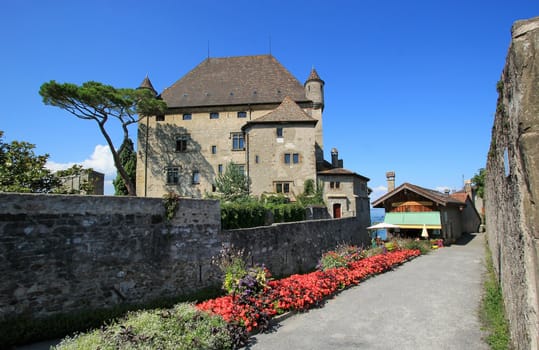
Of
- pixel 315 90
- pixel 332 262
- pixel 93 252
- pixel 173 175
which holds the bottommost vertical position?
pixel 332 262

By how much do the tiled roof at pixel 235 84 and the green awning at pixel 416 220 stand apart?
1653 centimetres

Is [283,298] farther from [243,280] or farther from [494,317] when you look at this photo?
[494,317]

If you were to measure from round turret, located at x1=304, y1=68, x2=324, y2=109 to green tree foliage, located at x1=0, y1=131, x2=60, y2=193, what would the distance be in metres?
26.9

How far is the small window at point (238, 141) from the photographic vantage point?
35.1 m

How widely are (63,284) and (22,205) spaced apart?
2.22 m

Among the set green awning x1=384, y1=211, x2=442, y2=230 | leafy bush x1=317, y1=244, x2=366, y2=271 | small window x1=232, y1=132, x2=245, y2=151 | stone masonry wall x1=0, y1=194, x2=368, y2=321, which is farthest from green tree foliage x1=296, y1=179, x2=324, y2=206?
stone masonry wall x1=0, y1=194, x2=368, y2=321

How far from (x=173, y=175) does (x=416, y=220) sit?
24.8 meters

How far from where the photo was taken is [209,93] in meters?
37.1

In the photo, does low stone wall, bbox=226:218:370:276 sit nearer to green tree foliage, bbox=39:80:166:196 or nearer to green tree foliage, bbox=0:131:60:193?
green tree foliage, bbox=0:131:60:193

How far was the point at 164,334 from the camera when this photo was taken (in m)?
6.38

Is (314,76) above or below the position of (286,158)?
above

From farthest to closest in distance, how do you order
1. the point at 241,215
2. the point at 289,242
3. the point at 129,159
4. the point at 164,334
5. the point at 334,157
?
the point at 129,159, the point at 334,157, the point at 241,215, the point at 289,242, the point at 164,334

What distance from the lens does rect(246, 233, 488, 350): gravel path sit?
6.79 metres

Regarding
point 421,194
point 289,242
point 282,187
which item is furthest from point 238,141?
point 289,242
